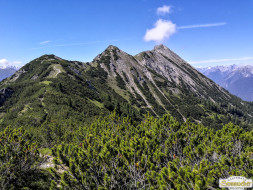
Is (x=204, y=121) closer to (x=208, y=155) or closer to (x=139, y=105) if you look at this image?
(x=139, y=105)

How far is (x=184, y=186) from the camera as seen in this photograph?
1096 centimetres

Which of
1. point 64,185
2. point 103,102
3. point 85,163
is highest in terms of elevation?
point 103,102

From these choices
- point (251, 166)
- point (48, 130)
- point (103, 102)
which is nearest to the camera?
point (251, 166)

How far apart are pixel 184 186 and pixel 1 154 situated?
2028cm

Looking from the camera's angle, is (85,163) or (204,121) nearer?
(85,163)

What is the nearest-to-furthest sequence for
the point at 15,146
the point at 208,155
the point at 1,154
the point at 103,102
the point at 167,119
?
the point at 208,155 < the point at 1,154 < the point at 15,146 < the point at 167,119 < the point at 103,102

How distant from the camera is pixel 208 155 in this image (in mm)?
17234

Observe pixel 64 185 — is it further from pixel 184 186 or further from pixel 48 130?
pixel 48 130

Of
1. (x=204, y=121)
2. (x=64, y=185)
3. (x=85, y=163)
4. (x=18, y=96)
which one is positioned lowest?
(x=204, y=121)

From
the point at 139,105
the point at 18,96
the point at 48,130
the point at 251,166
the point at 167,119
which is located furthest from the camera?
the point at 139,105

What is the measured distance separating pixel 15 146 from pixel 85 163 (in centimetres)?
1248

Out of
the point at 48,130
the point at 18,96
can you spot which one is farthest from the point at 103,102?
the point at 48,130

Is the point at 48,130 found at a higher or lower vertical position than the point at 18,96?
lower

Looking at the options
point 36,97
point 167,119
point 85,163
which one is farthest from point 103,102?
point 85,163
